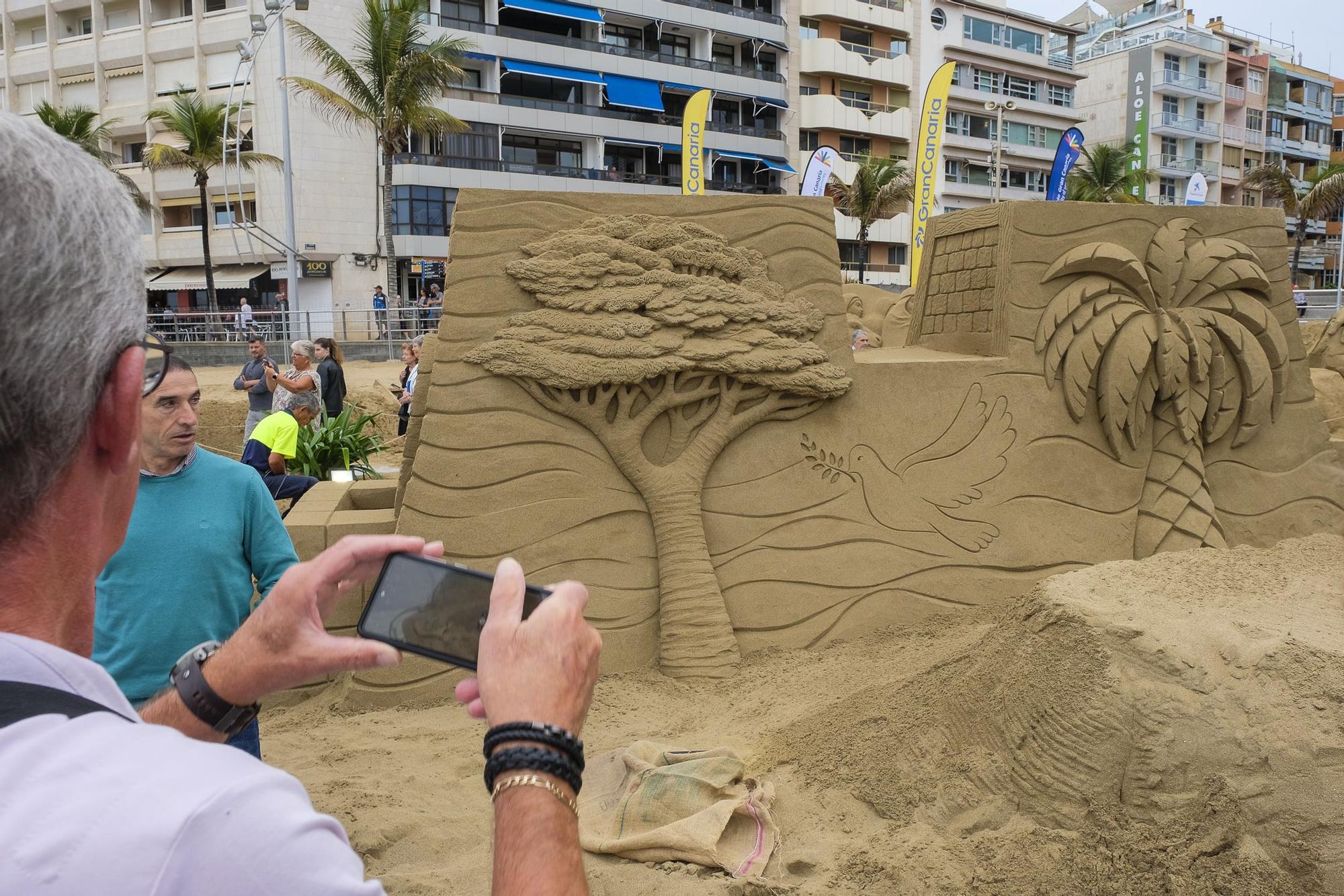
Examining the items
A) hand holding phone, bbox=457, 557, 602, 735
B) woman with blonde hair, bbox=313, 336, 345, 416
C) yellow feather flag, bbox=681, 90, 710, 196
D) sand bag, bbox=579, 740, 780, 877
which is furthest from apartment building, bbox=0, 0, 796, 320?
hand holding phone, bbox=457, 557, 602, 735

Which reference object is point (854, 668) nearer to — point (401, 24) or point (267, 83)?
point (401, 24)

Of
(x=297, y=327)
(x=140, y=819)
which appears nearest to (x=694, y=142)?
(x=297, y=327)

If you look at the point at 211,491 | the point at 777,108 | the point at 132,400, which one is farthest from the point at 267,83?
the point at 132,400

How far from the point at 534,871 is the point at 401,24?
67.2ft

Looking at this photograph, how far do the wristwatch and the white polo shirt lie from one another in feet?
2.79

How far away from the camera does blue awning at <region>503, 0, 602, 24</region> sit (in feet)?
86.4

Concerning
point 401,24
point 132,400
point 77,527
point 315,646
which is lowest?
point 315,646

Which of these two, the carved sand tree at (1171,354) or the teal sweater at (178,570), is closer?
the teal sweater at (178,570)

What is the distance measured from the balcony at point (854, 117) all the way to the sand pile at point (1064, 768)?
31157 millimetres

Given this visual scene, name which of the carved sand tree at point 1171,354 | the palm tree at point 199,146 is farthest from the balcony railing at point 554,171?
the carved sand tree at point 1171,354

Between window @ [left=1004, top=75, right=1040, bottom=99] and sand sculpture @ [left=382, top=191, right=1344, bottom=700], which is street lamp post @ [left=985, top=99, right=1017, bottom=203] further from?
sand sculpture @ [left=382, top=191, right=1344, bottom=700]

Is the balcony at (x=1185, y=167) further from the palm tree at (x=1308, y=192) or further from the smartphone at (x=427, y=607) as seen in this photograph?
the smartphone at (x=427, y=607)

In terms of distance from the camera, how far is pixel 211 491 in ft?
8.96

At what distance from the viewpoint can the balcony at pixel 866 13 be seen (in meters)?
33.0
